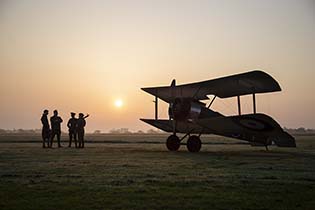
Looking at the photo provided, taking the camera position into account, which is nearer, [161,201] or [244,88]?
[161,201]

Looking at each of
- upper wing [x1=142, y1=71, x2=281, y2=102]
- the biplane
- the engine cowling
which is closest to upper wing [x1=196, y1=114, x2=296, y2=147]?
the biplane

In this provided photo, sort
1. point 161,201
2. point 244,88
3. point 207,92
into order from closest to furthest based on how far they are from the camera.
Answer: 1. point 161,201
2. point 244,88
3. point 207,92

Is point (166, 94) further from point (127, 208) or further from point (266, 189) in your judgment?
point (127, 208)

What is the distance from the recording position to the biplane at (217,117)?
19.1m

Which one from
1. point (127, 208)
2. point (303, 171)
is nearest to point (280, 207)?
point (127, 208)

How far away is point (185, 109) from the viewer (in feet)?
67.8

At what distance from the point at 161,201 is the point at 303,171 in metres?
5.61

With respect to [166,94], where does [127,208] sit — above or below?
below

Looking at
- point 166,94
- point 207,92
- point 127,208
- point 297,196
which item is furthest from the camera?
point 166,94

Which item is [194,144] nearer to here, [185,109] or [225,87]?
[185,109]

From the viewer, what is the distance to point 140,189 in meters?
8.09

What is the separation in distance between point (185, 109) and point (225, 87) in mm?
2015

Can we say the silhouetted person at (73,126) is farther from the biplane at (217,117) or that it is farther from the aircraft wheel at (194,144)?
the aircraft wheel at (194,144)

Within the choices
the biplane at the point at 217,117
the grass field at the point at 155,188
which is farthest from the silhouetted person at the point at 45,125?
the grass field at the point at 155,188
